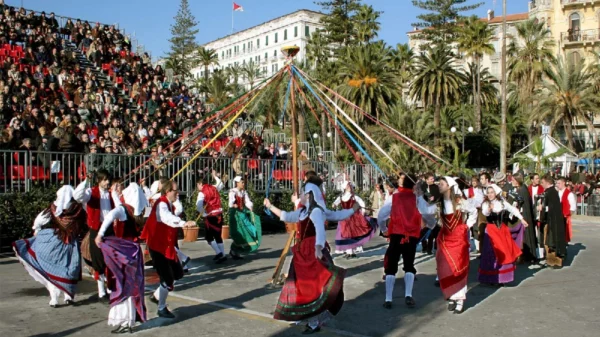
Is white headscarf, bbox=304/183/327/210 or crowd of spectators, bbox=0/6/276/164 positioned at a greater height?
crowd of spectators, bbox=0/6/276/164

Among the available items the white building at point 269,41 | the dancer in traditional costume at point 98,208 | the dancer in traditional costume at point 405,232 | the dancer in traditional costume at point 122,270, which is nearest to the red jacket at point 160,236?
the dancer in traditional costume at point 122,270

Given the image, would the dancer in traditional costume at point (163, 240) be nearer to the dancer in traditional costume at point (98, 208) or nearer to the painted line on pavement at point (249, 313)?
the painted line on pavement at point (249, 313)

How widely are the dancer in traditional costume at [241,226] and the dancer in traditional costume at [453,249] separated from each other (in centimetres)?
498

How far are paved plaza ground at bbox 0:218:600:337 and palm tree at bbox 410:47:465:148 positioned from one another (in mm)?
34493

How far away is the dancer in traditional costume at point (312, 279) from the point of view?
271 inches

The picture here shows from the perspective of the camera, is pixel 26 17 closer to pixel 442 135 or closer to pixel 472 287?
pixel 472 287

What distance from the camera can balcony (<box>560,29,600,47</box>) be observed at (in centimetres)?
5973

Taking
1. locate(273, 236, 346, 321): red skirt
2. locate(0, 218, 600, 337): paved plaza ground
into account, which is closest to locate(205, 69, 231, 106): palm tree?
locate(0, 218, 600, 337): paved plaza ground

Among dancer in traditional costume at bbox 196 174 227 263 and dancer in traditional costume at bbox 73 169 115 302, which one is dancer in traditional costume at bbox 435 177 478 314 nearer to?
dancer in traditional costume at bbox 73 169 115 302

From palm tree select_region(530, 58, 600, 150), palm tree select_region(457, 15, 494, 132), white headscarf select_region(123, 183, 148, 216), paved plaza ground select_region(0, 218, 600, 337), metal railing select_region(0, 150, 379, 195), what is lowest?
paved plaza ground select_region(0, 218, 600, 337)

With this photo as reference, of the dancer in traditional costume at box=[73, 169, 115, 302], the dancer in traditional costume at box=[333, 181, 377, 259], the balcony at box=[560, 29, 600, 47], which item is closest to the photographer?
the dancer in traditional costume at box=[73, 169, 115, 302]

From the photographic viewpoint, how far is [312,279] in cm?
698

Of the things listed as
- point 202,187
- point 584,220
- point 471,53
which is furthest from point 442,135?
point 202,187

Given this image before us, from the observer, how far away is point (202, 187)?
12047mm
